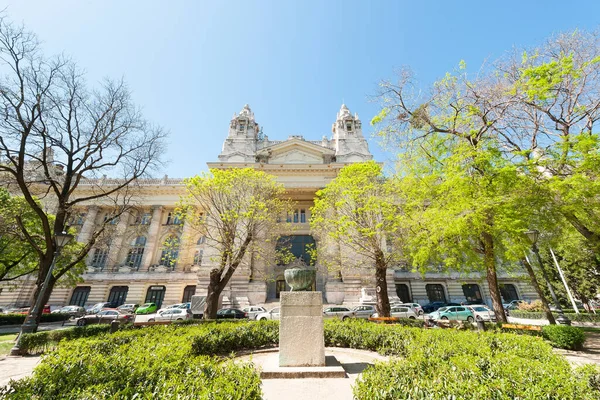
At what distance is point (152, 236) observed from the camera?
3538cm

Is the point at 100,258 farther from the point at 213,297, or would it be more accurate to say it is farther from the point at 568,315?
the point at 568,315

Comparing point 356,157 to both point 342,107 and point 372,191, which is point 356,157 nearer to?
point 342,107

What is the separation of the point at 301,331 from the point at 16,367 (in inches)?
353

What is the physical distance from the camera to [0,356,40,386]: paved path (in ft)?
22.5

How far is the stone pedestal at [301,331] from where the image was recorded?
632 cm

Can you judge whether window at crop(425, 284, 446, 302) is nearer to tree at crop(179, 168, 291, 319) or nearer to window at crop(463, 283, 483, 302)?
window at crop(463, 283, 483, 302)

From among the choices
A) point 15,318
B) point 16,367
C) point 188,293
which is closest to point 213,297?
point 16,367

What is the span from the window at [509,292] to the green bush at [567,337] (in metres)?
29.8

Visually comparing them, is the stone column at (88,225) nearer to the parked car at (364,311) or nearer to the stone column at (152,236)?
the stone column at (152,236)

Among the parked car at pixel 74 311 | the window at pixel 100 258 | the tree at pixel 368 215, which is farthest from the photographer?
the window at pixel 100 258

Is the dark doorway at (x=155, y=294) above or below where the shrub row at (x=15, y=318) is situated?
above

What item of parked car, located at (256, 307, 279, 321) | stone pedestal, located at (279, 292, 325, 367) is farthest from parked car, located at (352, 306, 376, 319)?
stone pedestal, located at (279, 292, 325, 367)

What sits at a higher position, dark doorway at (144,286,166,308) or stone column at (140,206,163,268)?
stone column at (140,206,163,268)

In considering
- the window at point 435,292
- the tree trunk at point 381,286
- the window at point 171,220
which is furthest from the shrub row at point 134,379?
the window at point 171,220
